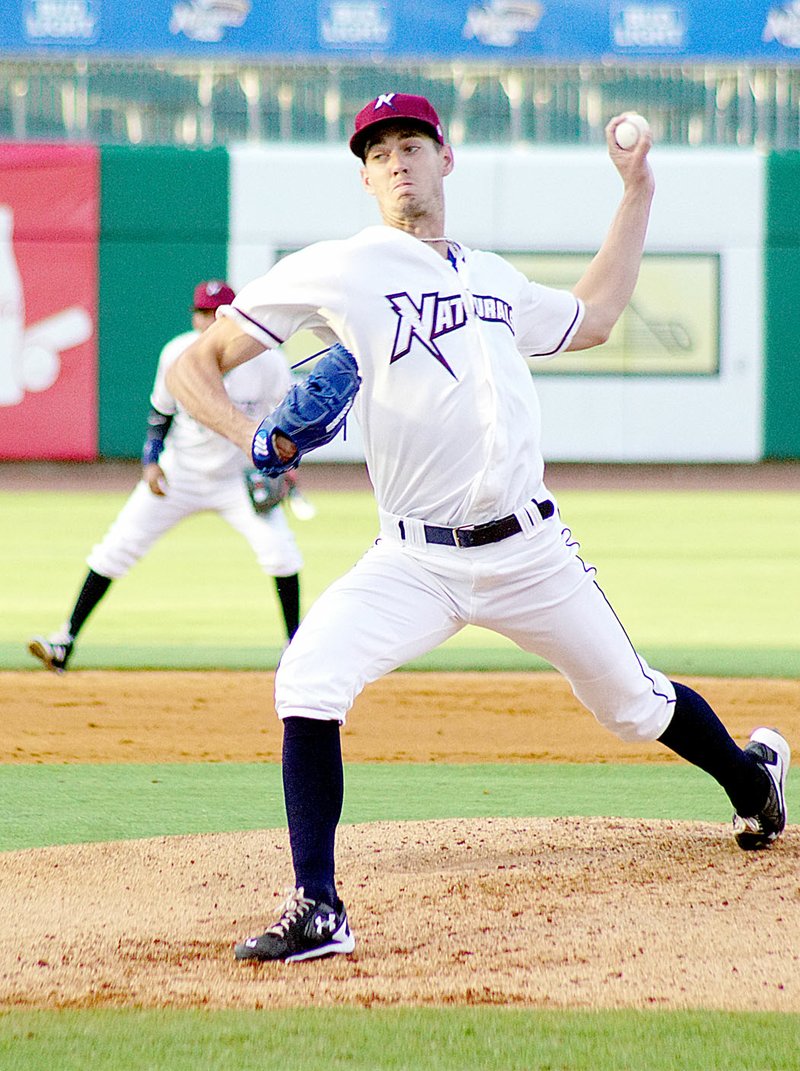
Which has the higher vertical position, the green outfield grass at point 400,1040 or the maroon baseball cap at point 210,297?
the maroon baseball cap at point 210,297

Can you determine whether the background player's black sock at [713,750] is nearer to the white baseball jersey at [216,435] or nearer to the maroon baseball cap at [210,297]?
the white baseball jersey at [216,435]

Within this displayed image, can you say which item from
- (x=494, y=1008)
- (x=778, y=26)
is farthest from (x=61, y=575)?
(x=778, y=26)

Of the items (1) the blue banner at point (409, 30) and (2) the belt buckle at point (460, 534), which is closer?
(2) the belt buckle at point (460, 534)

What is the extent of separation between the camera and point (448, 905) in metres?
3.32

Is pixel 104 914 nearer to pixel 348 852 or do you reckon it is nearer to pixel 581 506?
pixel 348 852

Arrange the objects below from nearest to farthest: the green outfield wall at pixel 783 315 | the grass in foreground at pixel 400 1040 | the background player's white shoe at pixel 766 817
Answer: the grass in foreground at pixel 400 1040 → the background player's white shoe at pixel 766 817 → the green outfield wall at pixel 783 315

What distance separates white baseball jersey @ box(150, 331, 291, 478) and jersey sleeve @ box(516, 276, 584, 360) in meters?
3.59

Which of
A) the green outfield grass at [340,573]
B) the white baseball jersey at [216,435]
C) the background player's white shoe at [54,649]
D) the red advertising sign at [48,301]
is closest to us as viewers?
the background player's white shoe at [54,649]

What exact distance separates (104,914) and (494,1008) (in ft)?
3.41

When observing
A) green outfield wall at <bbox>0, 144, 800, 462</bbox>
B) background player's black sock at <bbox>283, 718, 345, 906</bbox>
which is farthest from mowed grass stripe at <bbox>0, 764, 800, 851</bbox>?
green outfield wall at <bbox>0, 144, 800, 462</bbox>

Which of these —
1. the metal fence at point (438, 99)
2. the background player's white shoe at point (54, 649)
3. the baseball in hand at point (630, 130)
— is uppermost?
the metal fence at point (438, 99)

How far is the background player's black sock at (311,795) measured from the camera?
304 centimetres

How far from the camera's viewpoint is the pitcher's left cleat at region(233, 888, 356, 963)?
9.66ft

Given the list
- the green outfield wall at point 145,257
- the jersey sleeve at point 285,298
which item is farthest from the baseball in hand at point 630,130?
the green outfield wall at point 145,257
